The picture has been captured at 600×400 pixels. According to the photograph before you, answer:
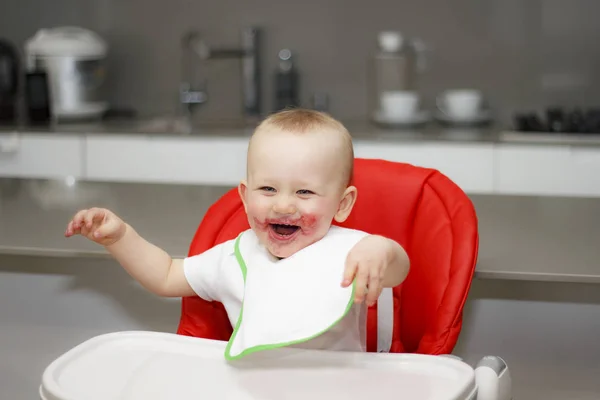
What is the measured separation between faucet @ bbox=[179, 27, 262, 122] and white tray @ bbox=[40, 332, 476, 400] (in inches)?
90.6

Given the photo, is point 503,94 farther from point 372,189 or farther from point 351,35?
point 372,189

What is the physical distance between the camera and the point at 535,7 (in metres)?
3.18

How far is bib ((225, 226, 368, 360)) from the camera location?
3.40 ft

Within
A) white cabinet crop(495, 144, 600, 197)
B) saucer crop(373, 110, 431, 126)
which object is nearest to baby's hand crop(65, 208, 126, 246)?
white cabinet crop(495, 144, 600, 197)

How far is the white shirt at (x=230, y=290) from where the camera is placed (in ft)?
3.61

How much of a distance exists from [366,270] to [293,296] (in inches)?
4.8

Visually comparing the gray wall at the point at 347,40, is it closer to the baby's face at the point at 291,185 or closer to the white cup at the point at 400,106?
the white cup at the point at 400,106

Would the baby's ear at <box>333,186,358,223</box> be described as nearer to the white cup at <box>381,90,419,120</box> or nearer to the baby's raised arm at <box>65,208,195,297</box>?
the baby's raised arm at <box>65,208,195,297</box>

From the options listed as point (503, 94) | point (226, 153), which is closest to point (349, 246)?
point (226, 153)

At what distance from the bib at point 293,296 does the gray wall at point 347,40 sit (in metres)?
2.25

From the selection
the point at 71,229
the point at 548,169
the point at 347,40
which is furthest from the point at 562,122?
the point at 71,229

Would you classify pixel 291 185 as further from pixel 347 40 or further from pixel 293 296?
pixel 347 40

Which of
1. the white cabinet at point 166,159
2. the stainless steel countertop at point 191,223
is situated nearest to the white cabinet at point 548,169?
the white cabinet at point 166,159

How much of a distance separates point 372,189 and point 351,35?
6.92 ft
